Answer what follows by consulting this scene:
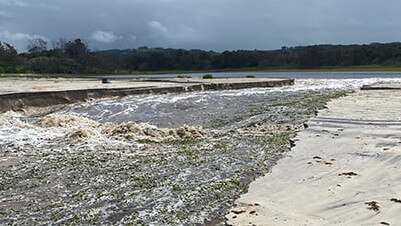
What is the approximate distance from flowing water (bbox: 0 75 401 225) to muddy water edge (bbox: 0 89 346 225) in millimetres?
12

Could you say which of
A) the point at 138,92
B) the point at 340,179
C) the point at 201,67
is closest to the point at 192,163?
the point at 340,179

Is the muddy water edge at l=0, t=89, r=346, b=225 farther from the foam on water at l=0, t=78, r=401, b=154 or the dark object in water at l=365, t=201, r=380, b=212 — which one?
the dark object in water at l=365, t=201, r=380, b=212

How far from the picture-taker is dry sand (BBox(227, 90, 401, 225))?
5348mm

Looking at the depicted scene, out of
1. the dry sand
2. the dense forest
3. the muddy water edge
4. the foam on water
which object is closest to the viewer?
the dry sand

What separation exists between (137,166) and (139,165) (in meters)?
0.07

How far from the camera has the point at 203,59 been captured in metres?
75.6

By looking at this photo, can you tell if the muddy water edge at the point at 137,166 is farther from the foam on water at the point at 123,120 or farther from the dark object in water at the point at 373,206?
the dark object in water at the point at 373,206

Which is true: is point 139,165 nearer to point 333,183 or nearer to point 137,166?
point 137,166

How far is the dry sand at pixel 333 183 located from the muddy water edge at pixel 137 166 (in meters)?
0.29

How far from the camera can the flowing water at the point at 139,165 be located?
233 inches

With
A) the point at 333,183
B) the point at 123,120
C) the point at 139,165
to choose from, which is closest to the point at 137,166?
the point at 139,165

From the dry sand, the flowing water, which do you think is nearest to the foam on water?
the flowing water

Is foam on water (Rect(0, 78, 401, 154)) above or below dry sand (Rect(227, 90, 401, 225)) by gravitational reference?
below

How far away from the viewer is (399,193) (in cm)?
591
